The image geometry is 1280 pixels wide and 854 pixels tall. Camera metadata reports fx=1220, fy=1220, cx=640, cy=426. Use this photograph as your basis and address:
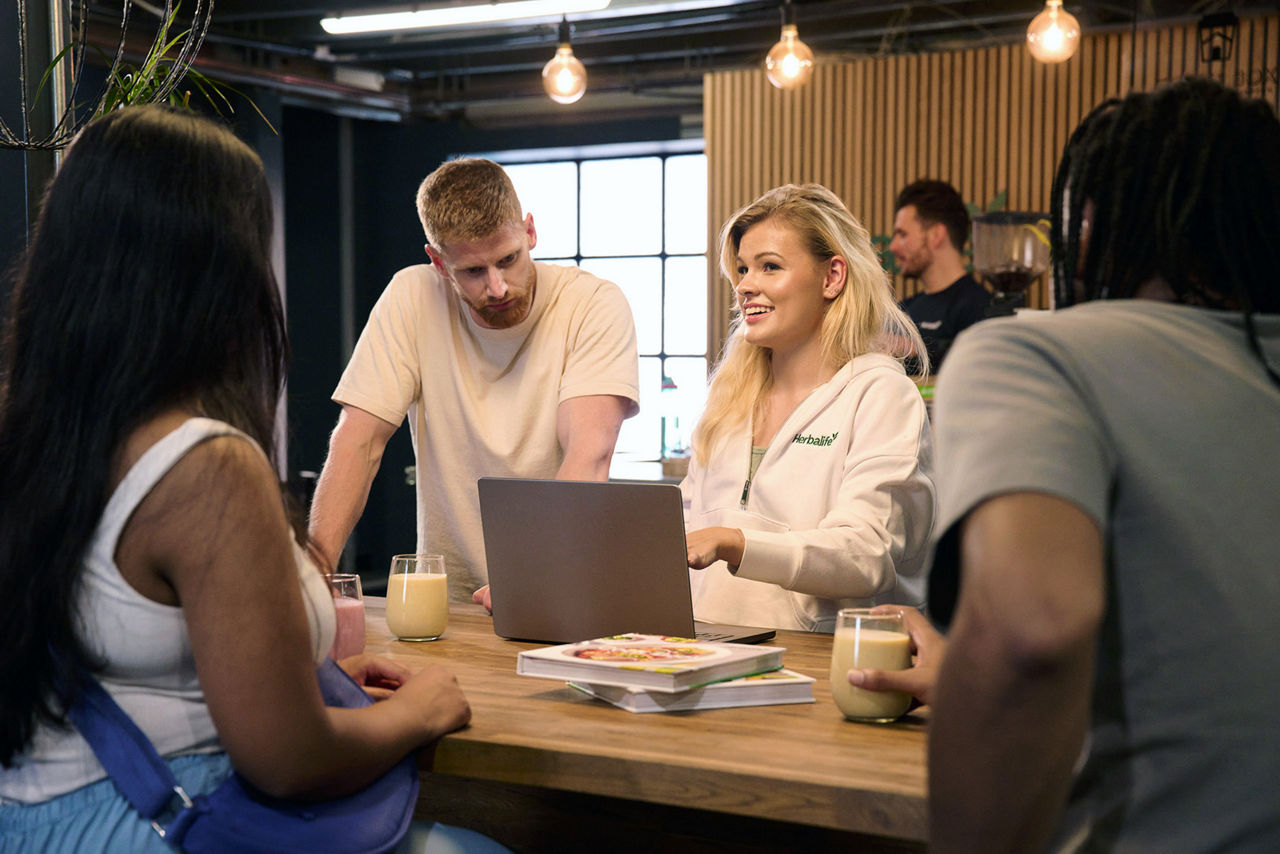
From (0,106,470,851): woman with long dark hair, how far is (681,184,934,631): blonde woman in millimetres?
883

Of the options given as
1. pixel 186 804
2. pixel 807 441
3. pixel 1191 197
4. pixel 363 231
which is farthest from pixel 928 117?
pixel 186 804

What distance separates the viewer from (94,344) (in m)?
1.21

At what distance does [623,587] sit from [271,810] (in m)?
0.76

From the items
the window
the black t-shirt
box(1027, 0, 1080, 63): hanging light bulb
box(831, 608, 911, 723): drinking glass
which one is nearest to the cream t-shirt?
box(831, 608, 911, 723): drinking glass

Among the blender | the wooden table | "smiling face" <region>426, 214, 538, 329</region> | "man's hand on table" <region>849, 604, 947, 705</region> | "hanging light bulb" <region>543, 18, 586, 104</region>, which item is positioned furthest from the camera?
"hanging light bulb" <region>543, 18, 586, 104</region>

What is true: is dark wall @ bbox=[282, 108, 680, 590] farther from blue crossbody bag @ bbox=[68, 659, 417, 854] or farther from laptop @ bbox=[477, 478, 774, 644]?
Answer: blue crossbody bag @ bbox=[68, 659, 417, 854]

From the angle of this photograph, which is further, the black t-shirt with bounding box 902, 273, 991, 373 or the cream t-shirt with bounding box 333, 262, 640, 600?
the black t-shirt with bounding box 902, 273, 991, 373

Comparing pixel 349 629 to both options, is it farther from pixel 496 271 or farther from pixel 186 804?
pixel 496 271

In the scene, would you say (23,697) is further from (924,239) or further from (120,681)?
(924,239)

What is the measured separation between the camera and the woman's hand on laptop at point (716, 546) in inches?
78.4

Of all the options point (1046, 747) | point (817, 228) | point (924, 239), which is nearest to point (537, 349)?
point (817, 228)

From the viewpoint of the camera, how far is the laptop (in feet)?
6.07

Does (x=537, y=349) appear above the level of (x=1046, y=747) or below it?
above

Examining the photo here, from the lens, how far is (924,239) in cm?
558
